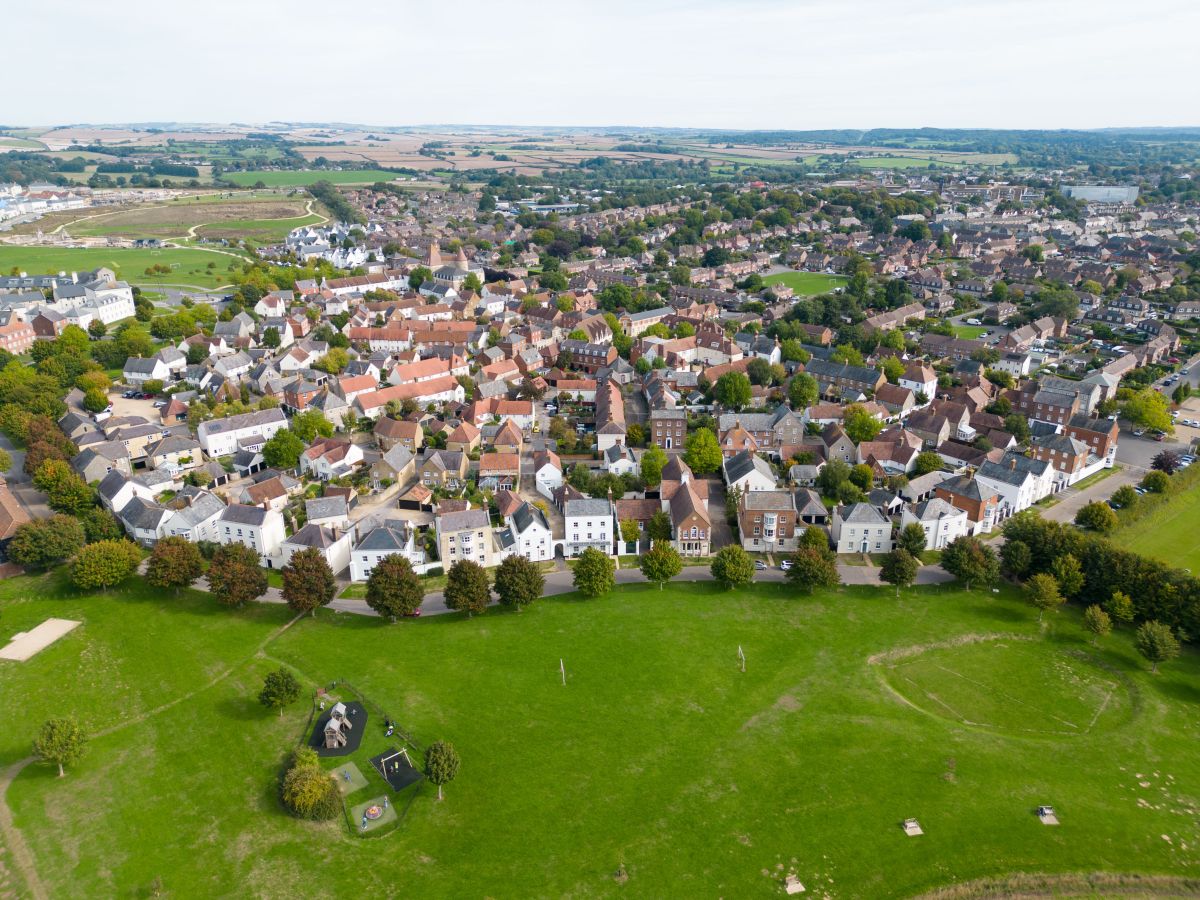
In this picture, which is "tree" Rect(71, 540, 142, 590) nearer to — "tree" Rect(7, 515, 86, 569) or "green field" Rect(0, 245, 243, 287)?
"tree" Rect(7, 515, 86, 569)

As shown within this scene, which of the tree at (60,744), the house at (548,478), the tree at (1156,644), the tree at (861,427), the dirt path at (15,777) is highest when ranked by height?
the tree at (861,427)

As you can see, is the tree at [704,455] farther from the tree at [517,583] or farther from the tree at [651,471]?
the tree at [517,583]

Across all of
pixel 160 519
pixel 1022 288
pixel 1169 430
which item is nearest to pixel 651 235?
pixel 1022 288

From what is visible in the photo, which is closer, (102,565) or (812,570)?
(812,570)

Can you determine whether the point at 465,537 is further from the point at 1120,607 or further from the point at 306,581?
the point at 1120,607

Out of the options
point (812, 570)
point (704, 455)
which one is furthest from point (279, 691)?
point (704, 455)

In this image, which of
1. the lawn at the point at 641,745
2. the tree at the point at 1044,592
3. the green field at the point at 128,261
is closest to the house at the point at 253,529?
the lawn at the point at 641,745

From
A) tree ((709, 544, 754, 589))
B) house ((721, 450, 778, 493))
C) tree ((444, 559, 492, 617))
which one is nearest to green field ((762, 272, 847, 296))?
house ((721, 450, 778, 493))
